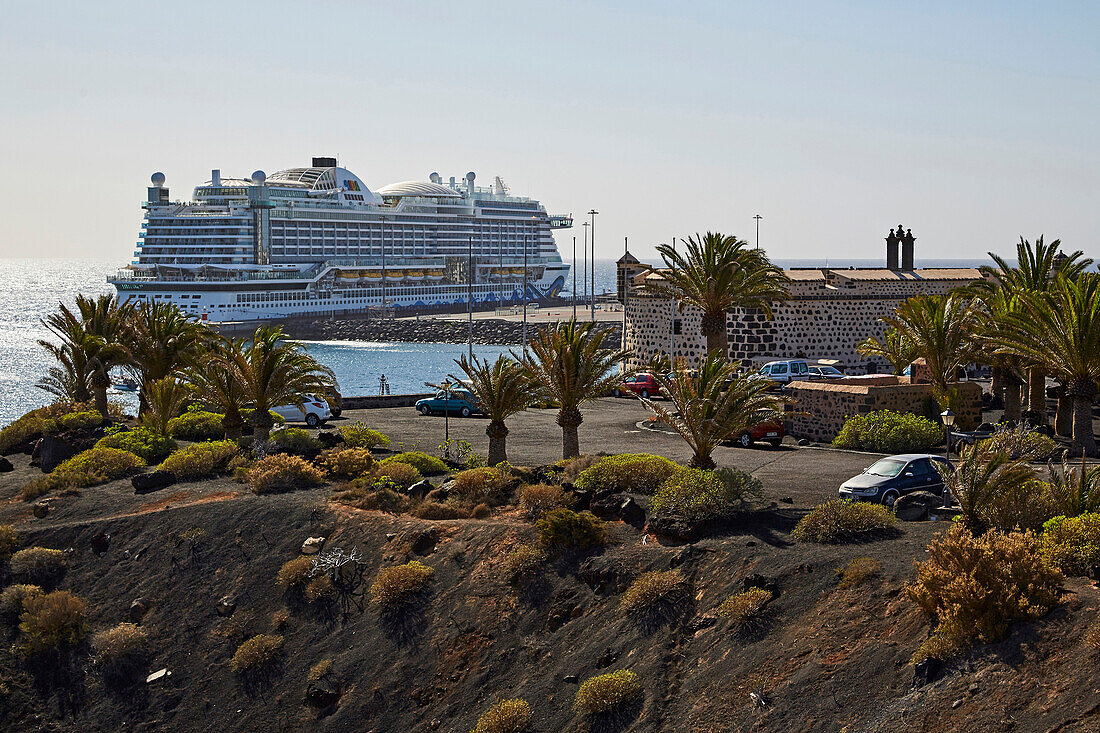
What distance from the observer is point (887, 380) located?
1281 inches

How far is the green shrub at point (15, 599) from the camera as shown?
66.5 feet

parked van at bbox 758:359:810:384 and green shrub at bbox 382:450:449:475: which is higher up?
parked van at bbox 758:359:810:384

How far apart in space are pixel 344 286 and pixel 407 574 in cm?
10621

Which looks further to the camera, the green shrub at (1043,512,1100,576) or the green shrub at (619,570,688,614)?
the green shrub at (619,570,688,614)

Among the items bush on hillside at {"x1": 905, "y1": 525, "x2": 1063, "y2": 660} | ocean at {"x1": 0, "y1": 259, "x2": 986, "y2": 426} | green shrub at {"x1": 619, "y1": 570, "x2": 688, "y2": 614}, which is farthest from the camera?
ocean at {"x1": 0, "y1": 259, "x2": 986, "y2": 426}

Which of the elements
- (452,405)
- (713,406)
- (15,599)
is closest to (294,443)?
(15,599)

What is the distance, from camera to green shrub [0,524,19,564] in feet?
71.9

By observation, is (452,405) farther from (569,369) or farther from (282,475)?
(282,475)

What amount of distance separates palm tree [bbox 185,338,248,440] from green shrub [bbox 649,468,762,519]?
12.4 m

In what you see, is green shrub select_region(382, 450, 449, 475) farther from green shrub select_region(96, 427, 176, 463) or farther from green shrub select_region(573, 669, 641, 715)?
green shrub select_region(573, 669, 641, 715)

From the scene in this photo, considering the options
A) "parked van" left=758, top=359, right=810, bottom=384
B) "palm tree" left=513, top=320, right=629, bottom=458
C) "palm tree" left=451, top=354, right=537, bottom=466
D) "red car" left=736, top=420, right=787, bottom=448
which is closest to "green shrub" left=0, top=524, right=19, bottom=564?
"palm tree" left=451, top=354, right=537, bottom=466

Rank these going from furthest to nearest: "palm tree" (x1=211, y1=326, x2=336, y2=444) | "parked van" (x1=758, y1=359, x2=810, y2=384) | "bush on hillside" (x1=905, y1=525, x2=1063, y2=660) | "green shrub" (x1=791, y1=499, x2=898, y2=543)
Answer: "parked van" (x1=758, y1=359, x2=810, y2=384) → "palm tree" (x1=211, y1=326, x2=336, y2=444) → "green shrub" (x1=791, y1=499, x2=898, y2=543) → "bush on hillside" (x1=905, y1=525, x2=1063, y2=660)

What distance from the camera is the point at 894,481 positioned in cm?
2025

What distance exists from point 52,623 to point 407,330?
90856mm
